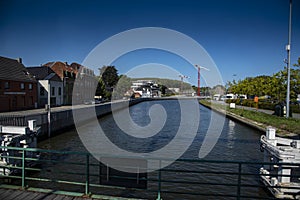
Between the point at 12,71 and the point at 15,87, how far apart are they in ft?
8.23

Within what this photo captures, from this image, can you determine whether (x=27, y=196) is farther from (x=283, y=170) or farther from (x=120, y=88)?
(x=120, y=88)

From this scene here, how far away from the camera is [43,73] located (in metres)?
37.7

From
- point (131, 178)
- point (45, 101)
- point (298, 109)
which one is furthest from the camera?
point (45, 101)

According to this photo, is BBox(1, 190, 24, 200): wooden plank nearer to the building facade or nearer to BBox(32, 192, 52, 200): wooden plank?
BBox(32, 192, 52, 200): wooden plank

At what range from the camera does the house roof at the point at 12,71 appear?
89.6 feet

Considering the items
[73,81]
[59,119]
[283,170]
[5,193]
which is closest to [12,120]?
[59,119]

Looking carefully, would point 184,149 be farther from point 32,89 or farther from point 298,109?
point 32,89

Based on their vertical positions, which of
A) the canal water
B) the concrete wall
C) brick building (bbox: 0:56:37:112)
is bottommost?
the canal water

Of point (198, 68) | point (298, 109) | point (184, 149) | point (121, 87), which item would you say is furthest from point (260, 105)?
point (198, 68)

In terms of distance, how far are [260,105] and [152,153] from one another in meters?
26.5

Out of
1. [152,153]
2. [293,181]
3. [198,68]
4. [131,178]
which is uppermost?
[198,68]

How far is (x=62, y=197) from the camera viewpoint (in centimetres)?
406

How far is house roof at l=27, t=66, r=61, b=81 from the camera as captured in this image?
3646 centimetres

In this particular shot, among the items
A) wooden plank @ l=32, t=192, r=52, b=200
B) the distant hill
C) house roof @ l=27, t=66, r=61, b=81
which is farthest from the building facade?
the distant hill
